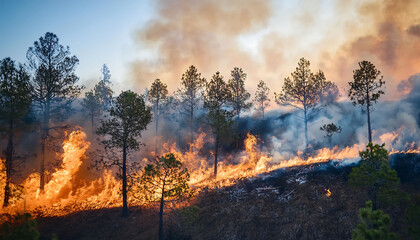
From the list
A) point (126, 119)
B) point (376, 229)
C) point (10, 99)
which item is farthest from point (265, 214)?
point (10, 99)

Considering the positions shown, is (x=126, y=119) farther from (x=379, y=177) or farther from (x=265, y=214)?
(x=379, y=177)

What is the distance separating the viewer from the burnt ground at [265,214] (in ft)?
47.8

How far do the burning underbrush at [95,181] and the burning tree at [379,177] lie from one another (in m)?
5.45

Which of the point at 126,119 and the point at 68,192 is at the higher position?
the point at 126,119

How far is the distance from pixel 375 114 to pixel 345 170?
25114 mm

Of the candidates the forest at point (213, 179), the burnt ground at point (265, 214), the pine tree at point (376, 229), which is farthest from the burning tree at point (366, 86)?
the pine tree at point (376, 229)

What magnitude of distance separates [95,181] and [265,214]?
77.8 ft

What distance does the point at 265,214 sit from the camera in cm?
1678

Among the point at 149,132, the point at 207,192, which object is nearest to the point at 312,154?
the point at 207,192

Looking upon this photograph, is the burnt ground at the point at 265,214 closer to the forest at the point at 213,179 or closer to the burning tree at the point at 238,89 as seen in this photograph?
the forest at the point at 213,179

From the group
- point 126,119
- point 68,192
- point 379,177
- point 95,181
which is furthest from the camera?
point 95,181

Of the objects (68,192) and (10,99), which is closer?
(10,99)

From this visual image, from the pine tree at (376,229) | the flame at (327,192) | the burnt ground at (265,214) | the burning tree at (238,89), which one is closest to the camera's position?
the pine tree at (376,229)

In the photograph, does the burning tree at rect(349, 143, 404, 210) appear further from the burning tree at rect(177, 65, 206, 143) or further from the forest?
the burning tree at rect(177, 65, 206, 143)
